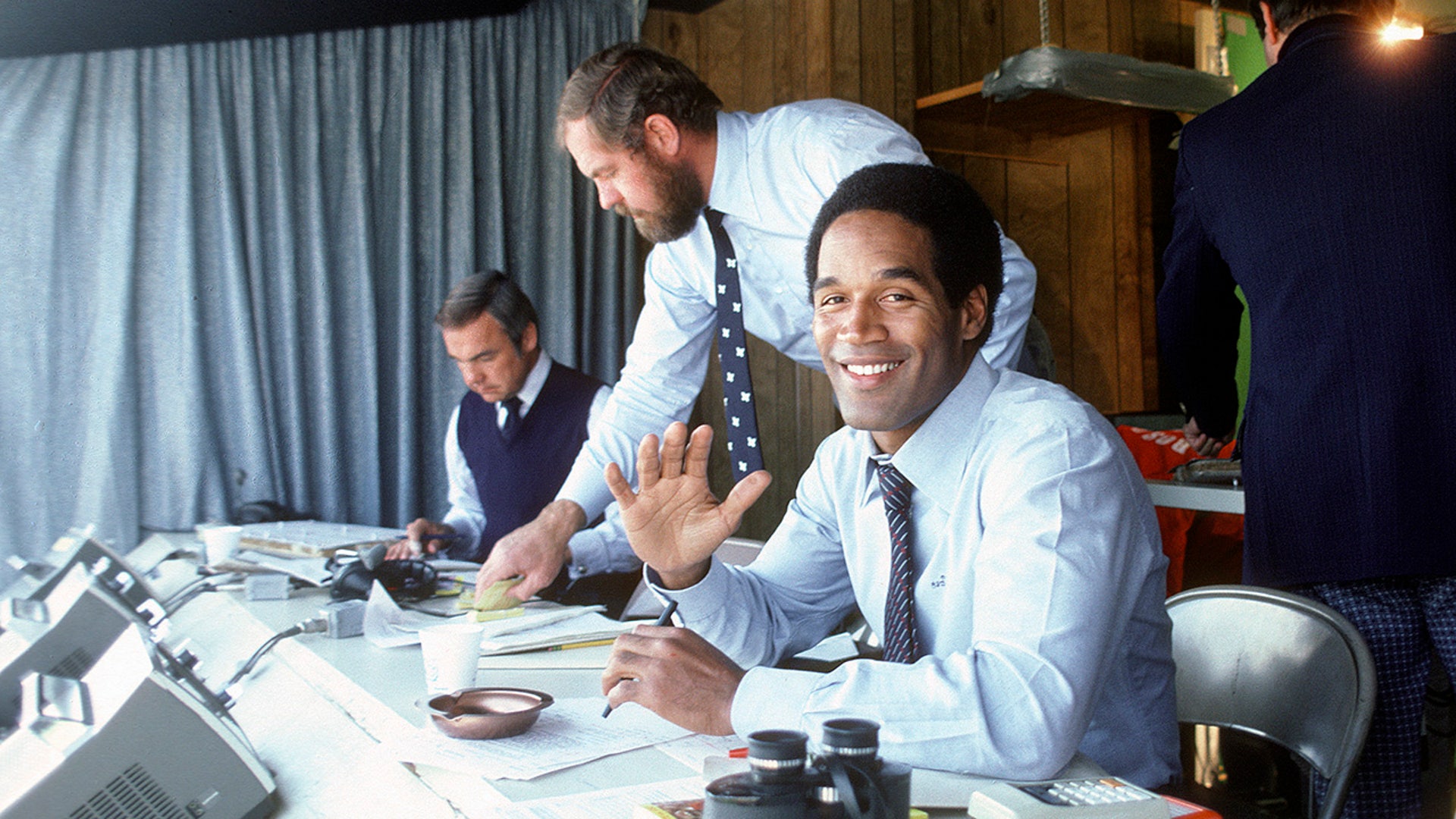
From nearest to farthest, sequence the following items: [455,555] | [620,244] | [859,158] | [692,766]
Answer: [692,766], [859,158], [455,555], [620,244]

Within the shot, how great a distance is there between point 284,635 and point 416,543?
98 cm

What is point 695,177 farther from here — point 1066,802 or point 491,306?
point 1066,802

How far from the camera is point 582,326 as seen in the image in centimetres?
411

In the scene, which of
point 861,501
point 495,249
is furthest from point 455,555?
point 861,501

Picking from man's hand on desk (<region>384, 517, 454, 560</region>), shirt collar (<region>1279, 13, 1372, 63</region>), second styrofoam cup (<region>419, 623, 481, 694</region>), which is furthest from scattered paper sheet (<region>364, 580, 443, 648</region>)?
Result: shirt collar (<region>1279, 13, 1372, 63</region>)

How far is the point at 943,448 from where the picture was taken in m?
1.28

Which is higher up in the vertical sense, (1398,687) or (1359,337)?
(1359,337)

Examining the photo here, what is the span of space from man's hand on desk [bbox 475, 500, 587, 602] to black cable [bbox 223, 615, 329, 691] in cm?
24

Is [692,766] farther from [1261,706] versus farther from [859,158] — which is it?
[859,158]

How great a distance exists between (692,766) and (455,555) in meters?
2.29

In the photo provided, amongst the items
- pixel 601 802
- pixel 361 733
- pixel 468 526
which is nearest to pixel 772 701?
pixel 601 802

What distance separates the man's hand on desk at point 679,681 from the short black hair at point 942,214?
523 millimetres

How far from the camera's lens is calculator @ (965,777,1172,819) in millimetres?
789

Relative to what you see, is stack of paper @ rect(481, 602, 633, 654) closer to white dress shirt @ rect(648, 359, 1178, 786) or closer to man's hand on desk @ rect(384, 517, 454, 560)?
white dress shirt @ rect(648, 359, 1178, 786)
